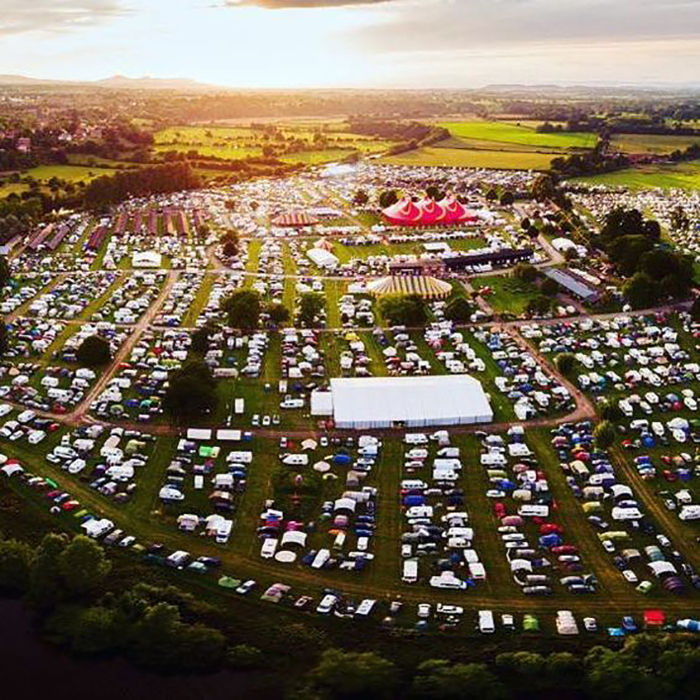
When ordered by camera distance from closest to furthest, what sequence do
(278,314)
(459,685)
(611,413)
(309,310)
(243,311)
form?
(459,685) → (611,413) → (243,311) → (278,314) → (309,310)

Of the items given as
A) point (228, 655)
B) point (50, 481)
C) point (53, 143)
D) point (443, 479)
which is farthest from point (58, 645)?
point (53, 143)

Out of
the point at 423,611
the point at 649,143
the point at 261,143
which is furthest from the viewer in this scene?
the point at 649,143

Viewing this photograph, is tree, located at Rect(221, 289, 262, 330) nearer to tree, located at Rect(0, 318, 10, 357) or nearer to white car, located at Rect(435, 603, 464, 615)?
tree, located at Rect(0, 318, 10, 357)

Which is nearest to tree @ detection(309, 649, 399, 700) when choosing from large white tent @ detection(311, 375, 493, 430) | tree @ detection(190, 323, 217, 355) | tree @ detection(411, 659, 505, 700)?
tree @ detection(411, 659, 505, 700)

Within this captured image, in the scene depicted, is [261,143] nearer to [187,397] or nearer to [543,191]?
[543,191]

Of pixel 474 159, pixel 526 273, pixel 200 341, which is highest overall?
pixel 474 159

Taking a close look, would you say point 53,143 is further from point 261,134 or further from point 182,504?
point 182,504

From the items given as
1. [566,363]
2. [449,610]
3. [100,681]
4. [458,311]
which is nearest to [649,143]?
[458,311]
